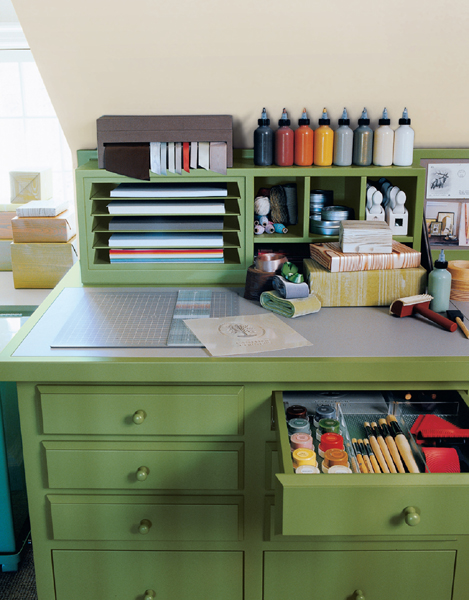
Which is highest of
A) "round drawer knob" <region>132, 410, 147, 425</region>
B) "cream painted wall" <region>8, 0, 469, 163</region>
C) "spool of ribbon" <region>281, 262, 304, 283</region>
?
"cream painted wall" <region>8, 0, 469, 163</region>

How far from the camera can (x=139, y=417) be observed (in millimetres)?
1549

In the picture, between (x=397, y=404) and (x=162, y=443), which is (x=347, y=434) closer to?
(x=397, y=404)

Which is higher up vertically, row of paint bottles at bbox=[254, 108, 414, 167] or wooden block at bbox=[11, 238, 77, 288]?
row of paint bottles at bbox=[254, 108, 414, 167]

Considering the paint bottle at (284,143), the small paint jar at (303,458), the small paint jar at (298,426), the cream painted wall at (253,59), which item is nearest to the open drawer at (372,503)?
the small paint jar at (303,458)

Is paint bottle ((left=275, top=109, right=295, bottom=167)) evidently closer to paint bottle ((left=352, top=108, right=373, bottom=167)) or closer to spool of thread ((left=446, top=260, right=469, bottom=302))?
paint bottle ((left=352, top=108, right=373, bottom=167))

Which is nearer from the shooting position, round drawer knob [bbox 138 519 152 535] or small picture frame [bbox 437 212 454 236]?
round drawer knob [bbox 138 519 152 535]

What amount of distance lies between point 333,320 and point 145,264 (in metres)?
0.66

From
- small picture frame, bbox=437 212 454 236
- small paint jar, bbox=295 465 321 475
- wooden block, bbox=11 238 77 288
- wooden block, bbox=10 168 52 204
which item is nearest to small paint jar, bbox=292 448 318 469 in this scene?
small paint jar, bbox=295 465 321 475

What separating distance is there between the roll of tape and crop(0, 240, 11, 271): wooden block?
1.19 m

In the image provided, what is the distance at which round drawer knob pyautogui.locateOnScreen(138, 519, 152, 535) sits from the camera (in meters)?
1.62

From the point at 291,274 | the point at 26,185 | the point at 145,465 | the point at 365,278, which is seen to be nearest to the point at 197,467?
the point at 145,465

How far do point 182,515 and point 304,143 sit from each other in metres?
1.19

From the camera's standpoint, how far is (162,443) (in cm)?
161

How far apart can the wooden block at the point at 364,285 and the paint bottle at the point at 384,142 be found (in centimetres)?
38
